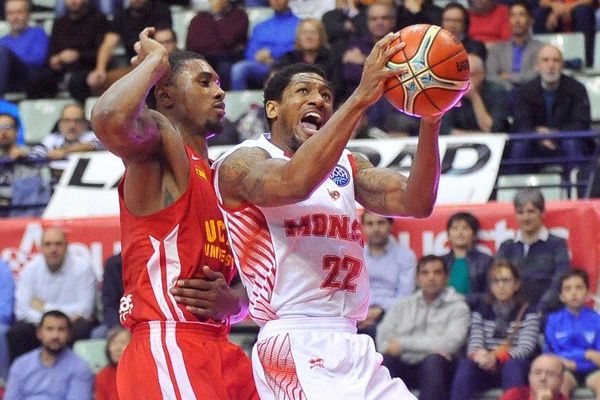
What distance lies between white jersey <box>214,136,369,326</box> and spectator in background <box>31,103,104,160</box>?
7.63 metres

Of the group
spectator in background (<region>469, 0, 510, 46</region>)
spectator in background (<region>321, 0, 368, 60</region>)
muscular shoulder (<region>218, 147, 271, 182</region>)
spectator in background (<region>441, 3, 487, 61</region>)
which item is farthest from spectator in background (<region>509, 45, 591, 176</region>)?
muscular shoulder (<region>218, 147, 271, 182</region>)

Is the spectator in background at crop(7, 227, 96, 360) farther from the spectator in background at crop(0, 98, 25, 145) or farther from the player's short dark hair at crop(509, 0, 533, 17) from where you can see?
the player's short dark hair at crop(509, 0, 533, 17)

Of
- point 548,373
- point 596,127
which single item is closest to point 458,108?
point 596,127

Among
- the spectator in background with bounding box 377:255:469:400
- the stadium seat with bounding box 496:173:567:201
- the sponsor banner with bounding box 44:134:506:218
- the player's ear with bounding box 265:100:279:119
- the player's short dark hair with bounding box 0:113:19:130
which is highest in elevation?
the player's ear with bounding box 265:100:279:119

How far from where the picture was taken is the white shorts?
609 centimetres

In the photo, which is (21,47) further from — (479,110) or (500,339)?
(500,339)

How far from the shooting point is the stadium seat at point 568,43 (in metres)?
14.3

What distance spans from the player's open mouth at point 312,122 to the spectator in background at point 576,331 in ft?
15.6

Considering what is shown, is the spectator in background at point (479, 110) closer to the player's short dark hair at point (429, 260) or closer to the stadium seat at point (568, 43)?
Result: the stadium seat at point (568, 43)

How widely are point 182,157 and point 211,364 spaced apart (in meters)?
0.94

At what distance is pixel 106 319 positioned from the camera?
39.5 ft

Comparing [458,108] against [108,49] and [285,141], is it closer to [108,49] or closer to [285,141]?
[108,49]

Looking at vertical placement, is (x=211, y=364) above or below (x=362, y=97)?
below

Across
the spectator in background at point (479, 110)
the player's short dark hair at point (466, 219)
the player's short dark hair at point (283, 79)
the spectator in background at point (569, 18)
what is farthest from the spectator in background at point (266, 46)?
the player's short dark hair at point (283, 79)
